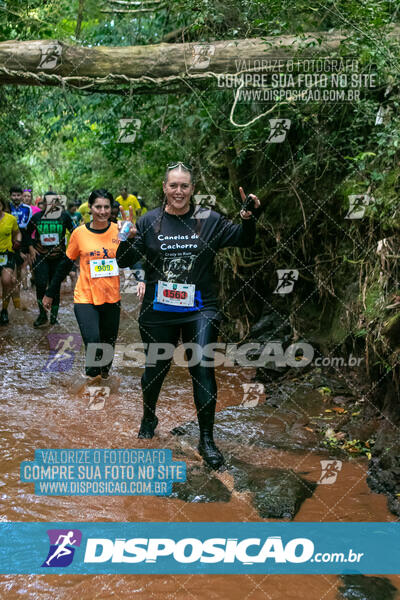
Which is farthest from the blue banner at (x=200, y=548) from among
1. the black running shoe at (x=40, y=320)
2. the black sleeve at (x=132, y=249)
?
the black running shoe at (x=40, y=320)

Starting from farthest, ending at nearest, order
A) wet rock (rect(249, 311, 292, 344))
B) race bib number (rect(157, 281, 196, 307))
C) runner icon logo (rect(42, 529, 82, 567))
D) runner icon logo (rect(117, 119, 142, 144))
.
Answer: runner icon logo (rect(117, 119, 142, 144)), wet rock (rect(249, 311, 292, 344)), race bib number (rect(157, 281, 196, 307)), runner icon logo (rect(42, 529, 82, 567))

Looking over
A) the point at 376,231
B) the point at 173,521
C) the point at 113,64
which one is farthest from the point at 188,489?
the point at 113,64

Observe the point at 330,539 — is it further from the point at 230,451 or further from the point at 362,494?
the point at 230,451

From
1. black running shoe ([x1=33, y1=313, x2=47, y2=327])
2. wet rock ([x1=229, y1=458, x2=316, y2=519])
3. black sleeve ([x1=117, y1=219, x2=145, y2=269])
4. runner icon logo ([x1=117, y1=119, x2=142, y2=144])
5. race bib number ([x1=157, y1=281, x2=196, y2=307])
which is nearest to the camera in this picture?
wet rock ([x1=229, y1=458, x2=316, y2=519])

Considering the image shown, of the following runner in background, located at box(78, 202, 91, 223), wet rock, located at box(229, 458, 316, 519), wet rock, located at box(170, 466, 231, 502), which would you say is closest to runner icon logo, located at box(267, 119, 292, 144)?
wet rock, located at box(229, 458, 316, 519)

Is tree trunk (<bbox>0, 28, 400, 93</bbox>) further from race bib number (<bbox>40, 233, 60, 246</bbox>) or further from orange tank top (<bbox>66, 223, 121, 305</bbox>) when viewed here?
race bib number (<bbox>40, 233, 60, 246</bbox>)

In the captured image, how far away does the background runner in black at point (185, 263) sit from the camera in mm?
4195

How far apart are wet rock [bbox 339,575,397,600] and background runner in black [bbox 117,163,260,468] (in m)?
1.34

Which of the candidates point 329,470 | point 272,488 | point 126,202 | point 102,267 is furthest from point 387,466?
point 126,202

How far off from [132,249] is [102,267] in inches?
60.6

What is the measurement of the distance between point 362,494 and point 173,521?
126 cm

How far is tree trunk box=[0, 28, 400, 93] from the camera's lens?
6.50m

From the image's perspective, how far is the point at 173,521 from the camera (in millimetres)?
3604

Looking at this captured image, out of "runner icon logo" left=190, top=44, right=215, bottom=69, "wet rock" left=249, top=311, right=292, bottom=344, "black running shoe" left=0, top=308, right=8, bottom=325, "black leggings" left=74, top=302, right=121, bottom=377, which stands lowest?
"black running shoe" left=0, top=308, right=8, bottom=325
